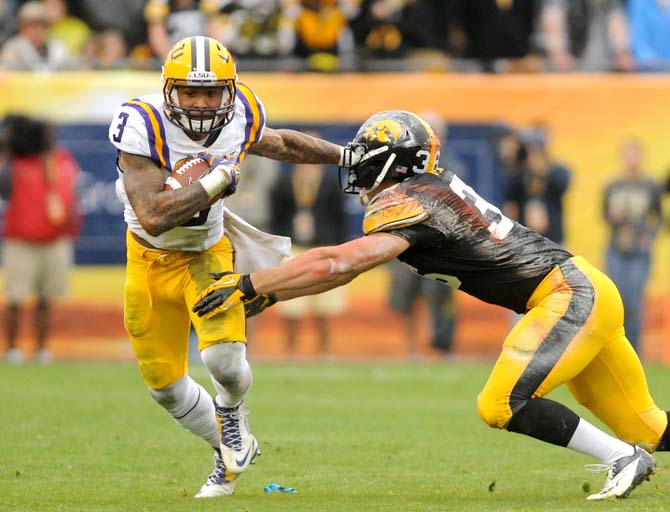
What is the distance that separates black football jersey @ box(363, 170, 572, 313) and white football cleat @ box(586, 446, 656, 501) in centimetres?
75

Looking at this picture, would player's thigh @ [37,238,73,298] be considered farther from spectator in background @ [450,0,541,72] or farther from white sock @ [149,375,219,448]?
white sock @ [149,375,219,448]

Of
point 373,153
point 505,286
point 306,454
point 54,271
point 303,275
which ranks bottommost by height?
point 54,271

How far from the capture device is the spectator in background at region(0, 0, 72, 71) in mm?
12938

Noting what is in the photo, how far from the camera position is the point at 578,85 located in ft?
44.3

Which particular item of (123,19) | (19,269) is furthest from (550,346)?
(123,19)

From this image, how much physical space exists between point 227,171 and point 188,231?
0.44m

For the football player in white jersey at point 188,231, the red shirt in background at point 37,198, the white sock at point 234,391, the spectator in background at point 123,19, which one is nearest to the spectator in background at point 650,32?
the spectator in background at point 123,19

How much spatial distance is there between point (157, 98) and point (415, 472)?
2171 millimetres

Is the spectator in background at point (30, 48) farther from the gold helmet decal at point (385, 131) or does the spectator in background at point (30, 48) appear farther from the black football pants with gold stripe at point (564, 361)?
the black football pants with gold stripe at point (564, 361)

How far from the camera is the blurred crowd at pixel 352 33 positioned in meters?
13.1

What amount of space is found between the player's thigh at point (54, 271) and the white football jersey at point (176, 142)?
6.50 meters

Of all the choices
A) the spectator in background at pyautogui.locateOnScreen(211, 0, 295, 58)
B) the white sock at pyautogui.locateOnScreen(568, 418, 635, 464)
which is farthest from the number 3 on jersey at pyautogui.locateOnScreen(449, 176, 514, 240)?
the spectator in background at pyautogui.locateOnScreen(211, 0, 295, 58)

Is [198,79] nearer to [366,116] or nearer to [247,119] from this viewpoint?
[247,119]

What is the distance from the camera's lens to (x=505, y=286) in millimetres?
5828
